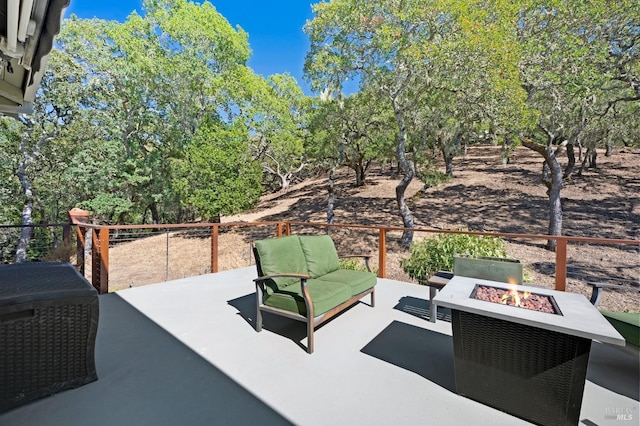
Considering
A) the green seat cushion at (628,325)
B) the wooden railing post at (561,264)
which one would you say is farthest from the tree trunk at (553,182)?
the green seat cushion at (628,325)

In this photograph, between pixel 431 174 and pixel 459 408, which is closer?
pixel 459 408

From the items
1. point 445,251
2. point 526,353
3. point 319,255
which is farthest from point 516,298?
point 445,251

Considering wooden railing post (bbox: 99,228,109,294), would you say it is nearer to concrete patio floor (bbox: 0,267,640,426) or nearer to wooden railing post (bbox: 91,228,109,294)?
wooden railing post (bbox: 91,228,109,294)

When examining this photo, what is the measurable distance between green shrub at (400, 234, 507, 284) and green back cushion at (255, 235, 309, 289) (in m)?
3.19

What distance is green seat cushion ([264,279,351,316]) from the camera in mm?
2633

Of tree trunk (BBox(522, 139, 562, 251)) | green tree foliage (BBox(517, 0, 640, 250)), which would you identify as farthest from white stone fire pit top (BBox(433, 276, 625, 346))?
tree trunk (BBox(522, 139, 562, 251))

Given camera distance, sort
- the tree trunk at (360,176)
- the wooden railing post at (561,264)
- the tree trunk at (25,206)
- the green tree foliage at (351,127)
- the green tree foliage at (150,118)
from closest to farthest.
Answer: the wooden railing post at (561,264) → the green tree foliage at (351,127) → the green tree foliage at (150,118) → the tree trunk at (25,206) → the tree trunk at (360,176)

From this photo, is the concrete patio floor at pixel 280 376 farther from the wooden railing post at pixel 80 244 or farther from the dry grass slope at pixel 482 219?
the dry grass slope at pixel 482 219

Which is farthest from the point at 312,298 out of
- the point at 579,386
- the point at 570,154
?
the point at 570,154

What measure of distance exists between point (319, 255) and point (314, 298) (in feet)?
3.15

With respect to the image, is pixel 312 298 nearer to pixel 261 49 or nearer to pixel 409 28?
pixel 409 28

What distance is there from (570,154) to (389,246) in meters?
9.65

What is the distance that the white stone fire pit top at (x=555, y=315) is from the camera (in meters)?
1.59

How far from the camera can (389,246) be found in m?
9.05
